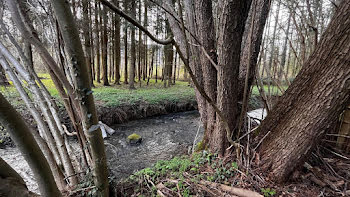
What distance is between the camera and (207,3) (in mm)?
1969

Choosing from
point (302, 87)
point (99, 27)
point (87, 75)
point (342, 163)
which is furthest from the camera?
point (99, 27)

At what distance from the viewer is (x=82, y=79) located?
2.93ft

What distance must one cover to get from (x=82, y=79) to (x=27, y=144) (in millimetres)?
407

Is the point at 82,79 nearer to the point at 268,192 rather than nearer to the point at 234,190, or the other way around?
the point at 234,190

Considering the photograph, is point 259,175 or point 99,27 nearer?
point 259,175

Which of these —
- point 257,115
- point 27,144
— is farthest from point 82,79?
point 257,115

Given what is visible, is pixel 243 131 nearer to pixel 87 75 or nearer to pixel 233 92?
pixel 233 92

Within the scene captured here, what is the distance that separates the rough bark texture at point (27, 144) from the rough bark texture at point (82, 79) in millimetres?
273

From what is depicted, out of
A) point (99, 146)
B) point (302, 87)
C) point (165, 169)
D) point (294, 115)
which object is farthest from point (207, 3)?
point (165, 169)

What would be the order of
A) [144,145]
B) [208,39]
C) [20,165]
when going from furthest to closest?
[144,145] < [20,165] < [208,39]

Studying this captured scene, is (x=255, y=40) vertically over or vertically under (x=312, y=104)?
over

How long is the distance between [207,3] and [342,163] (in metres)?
2.42

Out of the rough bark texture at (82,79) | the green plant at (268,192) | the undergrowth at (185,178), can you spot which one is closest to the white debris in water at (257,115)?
the undergrowth at (185,178)

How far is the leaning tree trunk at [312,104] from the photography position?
1.17m
